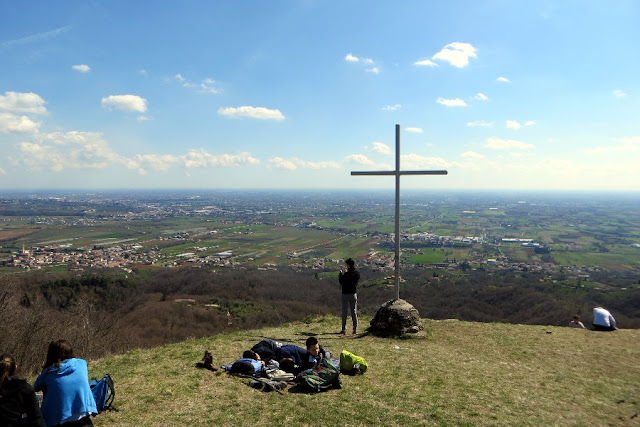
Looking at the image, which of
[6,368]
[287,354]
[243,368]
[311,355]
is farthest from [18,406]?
[311,355]

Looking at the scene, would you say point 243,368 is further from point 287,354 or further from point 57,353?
point 57,353

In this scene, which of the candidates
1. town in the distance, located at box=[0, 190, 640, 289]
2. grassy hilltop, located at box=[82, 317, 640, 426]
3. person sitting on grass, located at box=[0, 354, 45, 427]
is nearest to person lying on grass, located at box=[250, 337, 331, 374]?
grassy hilltop, located at box=[82, 317, 640, 426]

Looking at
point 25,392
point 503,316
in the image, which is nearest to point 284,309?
point 503,316

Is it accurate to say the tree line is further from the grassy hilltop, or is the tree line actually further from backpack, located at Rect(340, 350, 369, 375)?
backpack, located at Rect(340, 350, 369, 375)

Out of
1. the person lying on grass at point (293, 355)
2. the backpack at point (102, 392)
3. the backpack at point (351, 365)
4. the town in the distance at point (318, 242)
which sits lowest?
the town in the distance at point (318, 242)

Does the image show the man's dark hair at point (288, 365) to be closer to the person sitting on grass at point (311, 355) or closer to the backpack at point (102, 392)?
the person sitting on grass at point (311, 355)

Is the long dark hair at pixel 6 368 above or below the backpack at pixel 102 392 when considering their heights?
above

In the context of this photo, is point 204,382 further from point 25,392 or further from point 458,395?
point 458,395

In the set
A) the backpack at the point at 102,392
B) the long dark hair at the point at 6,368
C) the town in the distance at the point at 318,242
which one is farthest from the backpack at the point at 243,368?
the town in the distance at the point at 318,242
